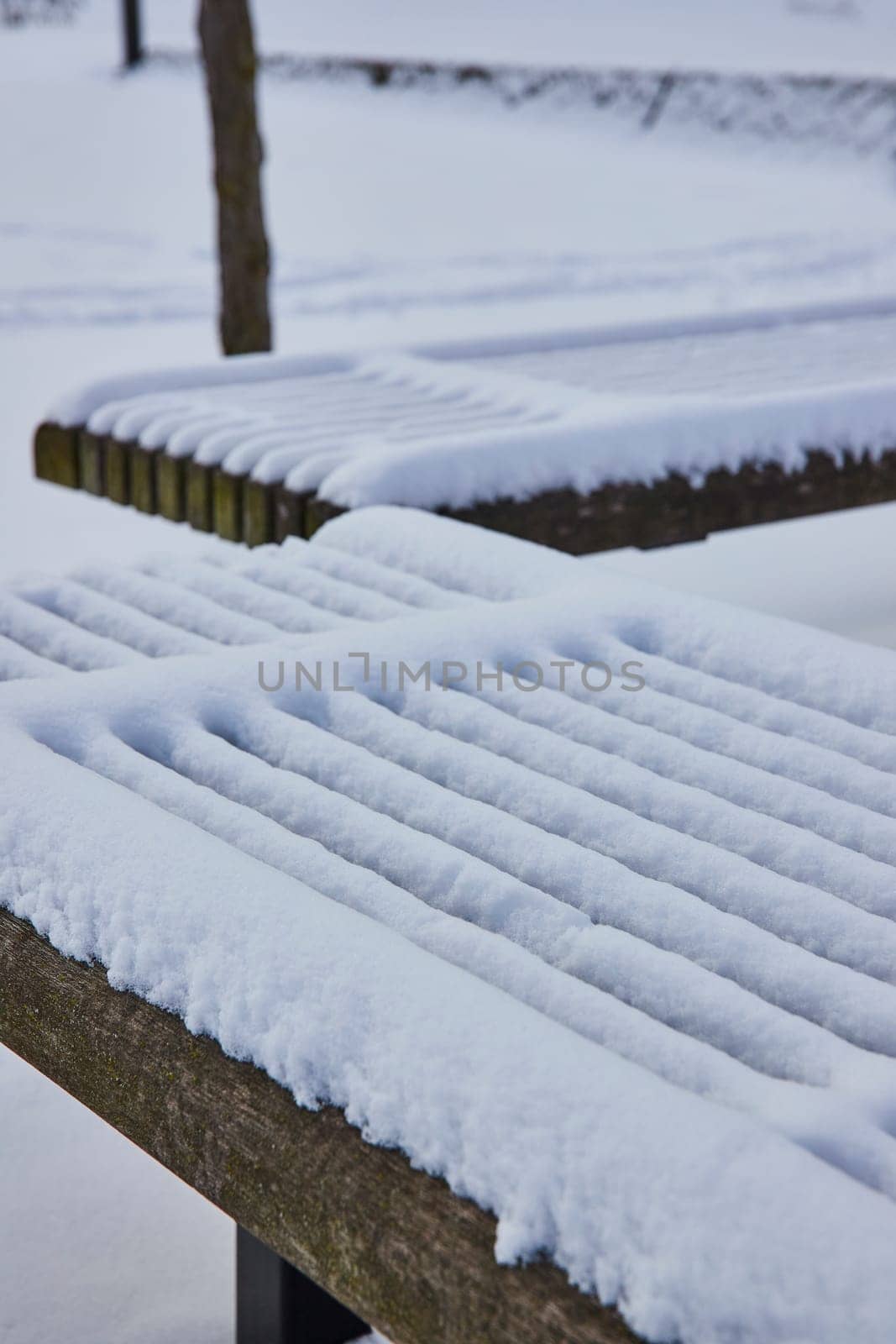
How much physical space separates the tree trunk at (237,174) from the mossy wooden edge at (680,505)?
2701mm

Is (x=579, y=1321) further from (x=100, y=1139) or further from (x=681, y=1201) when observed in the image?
(x=100, y=1139)

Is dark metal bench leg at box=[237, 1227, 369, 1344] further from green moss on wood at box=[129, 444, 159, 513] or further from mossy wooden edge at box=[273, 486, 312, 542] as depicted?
green moss on wood at box=[129, 444, 159, 513]

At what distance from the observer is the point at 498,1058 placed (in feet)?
3.28

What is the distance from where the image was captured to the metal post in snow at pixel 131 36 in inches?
804

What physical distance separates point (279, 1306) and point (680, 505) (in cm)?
185

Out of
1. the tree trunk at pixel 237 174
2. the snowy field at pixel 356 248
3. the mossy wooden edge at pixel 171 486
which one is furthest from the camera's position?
the tree trunk at pixel 237 174

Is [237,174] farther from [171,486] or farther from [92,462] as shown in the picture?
[171,486]

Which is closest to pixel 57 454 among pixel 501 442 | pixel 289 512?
pixel 289 512

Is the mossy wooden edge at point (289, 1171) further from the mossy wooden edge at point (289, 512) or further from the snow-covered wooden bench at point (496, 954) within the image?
the mossy wooden edge at point (289, 512)

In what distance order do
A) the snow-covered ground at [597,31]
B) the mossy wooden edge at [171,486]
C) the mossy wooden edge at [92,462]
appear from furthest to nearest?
the snow-covered ground at [597,31] → the mossy wooden edge at [92,462] → the mossy wooden edge at [171,486]

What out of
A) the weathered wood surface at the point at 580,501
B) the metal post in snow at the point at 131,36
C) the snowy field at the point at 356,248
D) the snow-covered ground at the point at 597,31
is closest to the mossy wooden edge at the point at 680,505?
the weathered wood surface at the point at 580,501

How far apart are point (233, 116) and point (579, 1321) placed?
4813mm

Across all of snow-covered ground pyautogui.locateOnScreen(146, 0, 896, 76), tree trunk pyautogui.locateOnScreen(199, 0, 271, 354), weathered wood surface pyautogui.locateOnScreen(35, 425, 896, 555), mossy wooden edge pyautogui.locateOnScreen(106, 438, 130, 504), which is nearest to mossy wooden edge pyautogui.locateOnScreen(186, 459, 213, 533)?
weathered wood surface pyautogui.locateOnScreen(35, 425, 896, 555)

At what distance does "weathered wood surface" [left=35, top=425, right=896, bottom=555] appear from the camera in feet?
9.12
